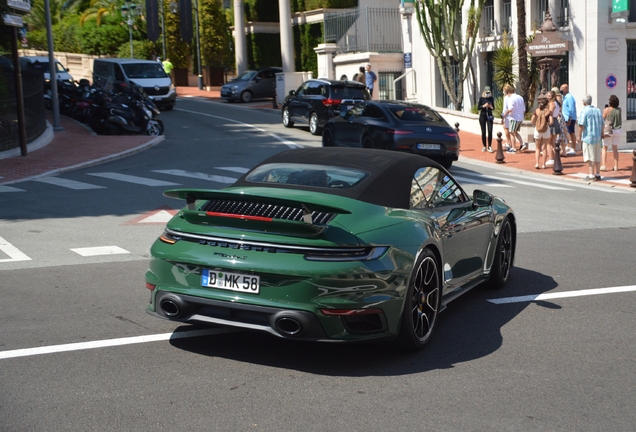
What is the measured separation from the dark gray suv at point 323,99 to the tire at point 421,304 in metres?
20.8

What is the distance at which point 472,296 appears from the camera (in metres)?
8.37

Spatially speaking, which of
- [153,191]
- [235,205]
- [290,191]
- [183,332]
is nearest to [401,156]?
[290,191]

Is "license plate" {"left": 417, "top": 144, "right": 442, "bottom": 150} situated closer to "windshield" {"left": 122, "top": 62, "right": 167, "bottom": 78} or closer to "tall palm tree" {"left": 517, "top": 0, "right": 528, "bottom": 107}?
"tall palm tree" {"left": 517, "top": 0, "right": 528, "bottom": 107}

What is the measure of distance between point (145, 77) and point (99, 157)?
49.6 feet

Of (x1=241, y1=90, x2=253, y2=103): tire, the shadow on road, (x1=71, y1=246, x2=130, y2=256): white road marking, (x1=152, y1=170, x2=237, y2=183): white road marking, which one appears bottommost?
the shadow on road

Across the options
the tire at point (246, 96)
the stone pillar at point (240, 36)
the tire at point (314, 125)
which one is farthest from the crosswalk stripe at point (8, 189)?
the stone pillar at point (240, 36)

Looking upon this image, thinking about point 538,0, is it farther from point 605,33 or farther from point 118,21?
point 118,21

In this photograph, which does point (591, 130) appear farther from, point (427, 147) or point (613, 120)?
point (427, 147)

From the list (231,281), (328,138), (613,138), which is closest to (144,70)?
(328,138)

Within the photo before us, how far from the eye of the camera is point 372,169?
22.5 ft

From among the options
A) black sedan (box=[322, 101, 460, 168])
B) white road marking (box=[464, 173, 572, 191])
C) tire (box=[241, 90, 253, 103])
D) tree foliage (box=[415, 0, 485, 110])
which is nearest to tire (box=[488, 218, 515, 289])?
white road marking (box=[464, 173, 572, 191])

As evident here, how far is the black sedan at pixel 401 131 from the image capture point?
19641 millimetres

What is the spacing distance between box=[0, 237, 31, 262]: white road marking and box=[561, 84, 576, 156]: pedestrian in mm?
16724

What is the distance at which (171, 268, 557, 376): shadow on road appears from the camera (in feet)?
19.9
